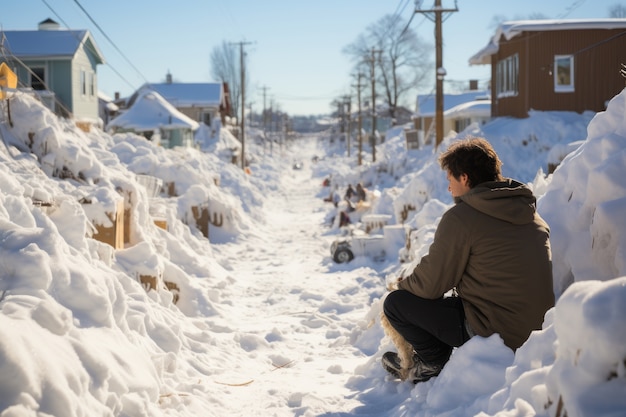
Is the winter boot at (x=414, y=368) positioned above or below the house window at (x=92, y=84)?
below

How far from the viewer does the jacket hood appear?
402 centimetres

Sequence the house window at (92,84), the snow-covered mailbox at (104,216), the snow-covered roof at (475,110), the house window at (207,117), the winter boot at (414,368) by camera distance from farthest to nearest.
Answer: the house window at (207,117) → the snow-covered roof at (475,110) → the house window at (92,84) → the snow-covered mailbox at (104,216) → the winter boot at (414,368)

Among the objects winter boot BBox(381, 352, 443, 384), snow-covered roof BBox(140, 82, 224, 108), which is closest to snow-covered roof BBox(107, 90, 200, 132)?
snow-covered roof BBox(140, 82, 224, 108)

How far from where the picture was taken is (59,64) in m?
29.9

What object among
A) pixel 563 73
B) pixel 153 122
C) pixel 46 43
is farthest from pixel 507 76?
pixel 153 122

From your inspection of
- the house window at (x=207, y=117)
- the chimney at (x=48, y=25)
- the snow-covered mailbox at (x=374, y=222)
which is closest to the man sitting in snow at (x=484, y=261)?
the snow-covered mailbox at (x=374, y=222)

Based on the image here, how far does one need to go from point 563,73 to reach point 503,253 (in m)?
21.5

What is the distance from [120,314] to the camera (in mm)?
5203

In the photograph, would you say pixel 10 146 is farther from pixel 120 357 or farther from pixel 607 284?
pixel 607 284

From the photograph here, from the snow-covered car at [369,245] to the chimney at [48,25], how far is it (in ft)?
81.1

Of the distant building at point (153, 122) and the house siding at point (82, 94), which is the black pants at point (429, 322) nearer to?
the house siding at point (82, 94)

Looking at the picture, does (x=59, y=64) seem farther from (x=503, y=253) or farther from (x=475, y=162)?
→ (x=503, y=253)

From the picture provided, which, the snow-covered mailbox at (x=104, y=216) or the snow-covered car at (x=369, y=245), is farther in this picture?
the snow-covered car at (x=369, y=245)

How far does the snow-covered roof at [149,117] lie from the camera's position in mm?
40375
